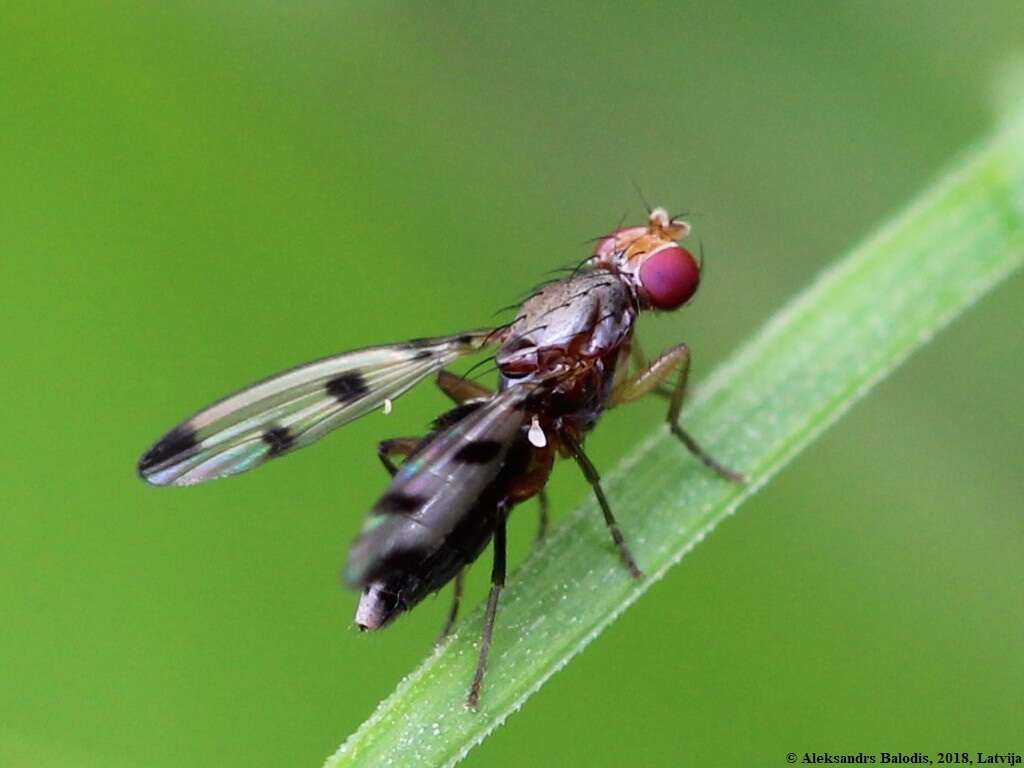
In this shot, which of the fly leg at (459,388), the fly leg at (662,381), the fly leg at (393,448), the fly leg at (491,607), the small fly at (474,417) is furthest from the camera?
the fly leg at (662,381)

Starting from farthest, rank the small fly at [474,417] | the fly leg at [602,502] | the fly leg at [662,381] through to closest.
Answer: the fly leg at [662,381] → the fly leg at [602,502] → the small fly at [474,417]

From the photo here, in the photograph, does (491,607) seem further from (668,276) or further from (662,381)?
(668,276)

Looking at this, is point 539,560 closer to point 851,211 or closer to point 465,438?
point 465,438

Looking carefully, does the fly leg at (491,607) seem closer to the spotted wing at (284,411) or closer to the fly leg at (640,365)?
the spotted wing at (284,411)

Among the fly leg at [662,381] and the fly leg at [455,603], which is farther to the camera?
the fly leg at [662,381]

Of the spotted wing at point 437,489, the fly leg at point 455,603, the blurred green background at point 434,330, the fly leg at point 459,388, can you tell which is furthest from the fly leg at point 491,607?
the blurred green background at point 434,330

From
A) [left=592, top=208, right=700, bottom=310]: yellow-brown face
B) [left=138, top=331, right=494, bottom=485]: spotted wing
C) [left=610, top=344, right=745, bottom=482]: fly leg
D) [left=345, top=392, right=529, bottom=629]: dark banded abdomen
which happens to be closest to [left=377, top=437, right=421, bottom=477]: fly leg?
[left=138, top=331, right=494, bottom=485]: spotted wing

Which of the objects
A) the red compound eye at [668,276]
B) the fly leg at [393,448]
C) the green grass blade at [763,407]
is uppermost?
the fly leg at [393,448]
